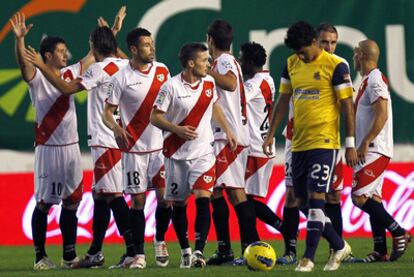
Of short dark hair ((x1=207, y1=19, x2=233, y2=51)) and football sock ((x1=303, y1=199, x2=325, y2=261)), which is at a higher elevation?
short dark hair ((x1=207, y1=19, x2=233, y2=51))

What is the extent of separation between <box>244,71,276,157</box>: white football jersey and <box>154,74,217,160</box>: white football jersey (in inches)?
50.9

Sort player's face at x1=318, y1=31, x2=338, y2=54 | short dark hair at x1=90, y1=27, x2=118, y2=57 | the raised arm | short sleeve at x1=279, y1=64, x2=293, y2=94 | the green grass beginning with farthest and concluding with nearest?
player's face at x1=318, y1=31, x2=338, y2=54 < short dark hair at x1=90, y1=27, x2=118, y2=57 < the raised arm < short sleeve at x1=279, y1=64, x2=293, y2=94 < the green grass

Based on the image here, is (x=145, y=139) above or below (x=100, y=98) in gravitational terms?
below

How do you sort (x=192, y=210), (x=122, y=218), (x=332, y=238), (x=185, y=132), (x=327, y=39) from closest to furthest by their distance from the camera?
(x=332, y=238), (x=185, y=132), (x=122, y=218), (x=327, y=39), (x=192, y=210)

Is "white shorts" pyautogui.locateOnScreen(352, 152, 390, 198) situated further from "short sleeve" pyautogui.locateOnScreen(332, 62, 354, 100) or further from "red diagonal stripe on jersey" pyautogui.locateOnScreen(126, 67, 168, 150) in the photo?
"red diagonal stripe on jersey" pyautogui.locateOnScreen(126, 67, 168, 150)

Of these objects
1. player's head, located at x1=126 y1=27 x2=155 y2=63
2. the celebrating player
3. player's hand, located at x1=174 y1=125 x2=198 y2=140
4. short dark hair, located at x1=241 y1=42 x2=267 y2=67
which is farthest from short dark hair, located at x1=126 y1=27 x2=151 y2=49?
short dark hair, located at x1=241 y1=42 x2=267 y2=67

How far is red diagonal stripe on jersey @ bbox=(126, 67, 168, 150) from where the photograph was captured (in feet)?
41.7

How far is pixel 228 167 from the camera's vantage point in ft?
42.3

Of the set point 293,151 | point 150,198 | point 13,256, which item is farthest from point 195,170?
point 150,198

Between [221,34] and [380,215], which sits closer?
[221,34]

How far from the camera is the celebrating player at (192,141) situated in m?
12.3

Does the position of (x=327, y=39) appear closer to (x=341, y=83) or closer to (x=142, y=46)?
(x=142, y=46)

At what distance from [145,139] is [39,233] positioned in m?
1.44

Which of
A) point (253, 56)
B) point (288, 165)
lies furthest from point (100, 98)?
point (288, 165)
